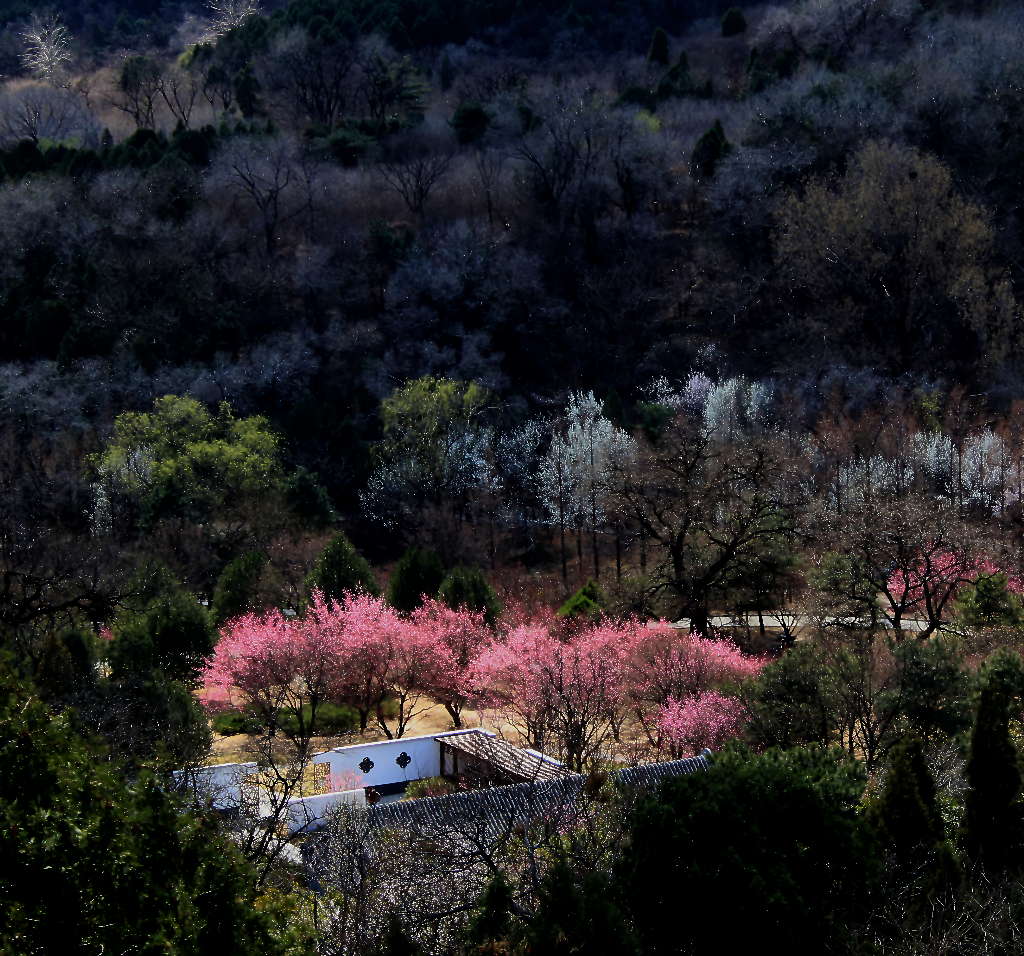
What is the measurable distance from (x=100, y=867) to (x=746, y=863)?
5392mm

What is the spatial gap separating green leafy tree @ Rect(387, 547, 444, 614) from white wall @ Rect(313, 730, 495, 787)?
24.0 feet

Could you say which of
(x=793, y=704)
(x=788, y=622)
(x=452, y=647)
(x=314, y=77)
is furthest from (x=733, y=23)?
(x=793, y=704)

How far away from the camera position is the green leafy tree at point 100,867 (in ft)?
25.8

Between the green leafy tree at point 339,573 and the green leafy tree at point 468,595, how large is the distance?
1.87 meters

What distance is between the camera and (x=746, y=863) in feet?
35.0

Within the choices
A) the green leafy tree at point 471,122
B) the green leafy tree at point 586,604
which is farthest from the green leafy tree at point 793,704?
the green leafy tree at point 471,122

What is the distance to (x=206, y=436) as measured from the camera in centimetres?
3466

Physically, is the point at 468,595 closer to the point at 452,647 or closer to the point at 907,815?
the point at 452,647

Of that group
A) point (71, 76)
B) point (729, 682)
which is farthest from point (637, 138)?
point (71, 76)

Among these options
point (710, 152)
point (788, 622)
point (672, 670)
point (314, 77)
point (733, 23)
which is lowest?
point (788, 622)

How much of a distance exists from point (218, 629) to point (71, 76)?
58644 mm

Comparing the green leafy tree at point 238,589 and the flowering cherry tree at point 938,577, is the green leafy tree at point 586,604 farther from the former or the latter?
the green leafy tree at point 238,589

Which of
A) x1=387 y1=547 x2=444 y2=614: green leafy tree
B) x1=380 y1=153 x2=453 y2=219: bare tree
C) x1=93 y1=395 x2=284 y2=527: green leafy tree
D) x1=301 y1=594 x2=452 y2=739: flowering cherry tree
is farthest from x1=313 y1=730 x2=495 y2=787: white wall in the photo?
x1=380 y1=153 x2=453 y2=219: bare tree

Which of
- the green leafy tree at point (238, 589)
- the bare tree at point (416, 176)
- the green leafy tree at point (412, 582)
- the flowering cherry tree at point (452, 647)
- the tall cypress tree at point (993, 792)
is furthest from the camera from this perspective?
the bare tree at point (416, 176)
